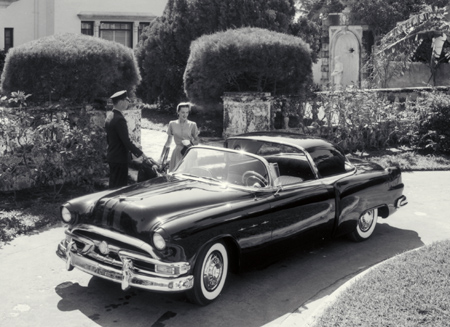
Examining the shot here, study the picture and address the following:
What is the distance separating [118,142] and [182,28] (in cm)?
1065

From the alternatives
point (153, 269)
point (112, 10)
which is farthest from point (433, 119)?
point (112, 10)

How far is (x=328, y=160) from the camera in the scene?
7.32 meters

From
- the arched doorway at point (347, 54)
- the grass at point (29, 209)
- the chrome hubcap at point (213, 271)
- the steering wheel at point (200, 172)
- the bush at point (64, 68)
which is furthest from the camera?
the arched doorway at point (347, 54)

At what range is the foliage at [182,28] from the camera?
17.8 meters

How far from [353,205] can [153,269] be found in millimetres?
2913

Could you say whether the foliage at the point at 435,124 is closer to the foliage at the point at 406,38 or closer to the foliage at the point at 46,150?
the foliage at the point at 406,38

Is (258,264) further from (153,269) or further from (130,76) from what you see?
(130,76)

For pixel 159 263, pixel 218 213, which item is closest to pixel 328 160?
pixel 218 213

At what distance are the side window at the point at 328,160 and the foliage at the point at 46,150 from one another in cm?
383

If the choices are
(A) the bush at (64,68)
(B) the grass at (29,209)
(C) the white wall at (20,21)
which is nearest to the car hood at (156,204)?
(B) the grass at (29,209)

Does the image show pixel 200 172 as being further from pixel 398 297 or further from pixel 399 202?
pixel 399 202

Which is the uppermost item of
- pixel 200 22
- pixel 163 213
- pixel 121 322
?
pixel 200 22

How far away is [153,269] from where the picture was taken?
206 inches

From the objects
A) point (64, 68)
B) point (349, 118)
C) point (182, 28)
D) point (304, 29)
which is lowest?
point (349, 118)
